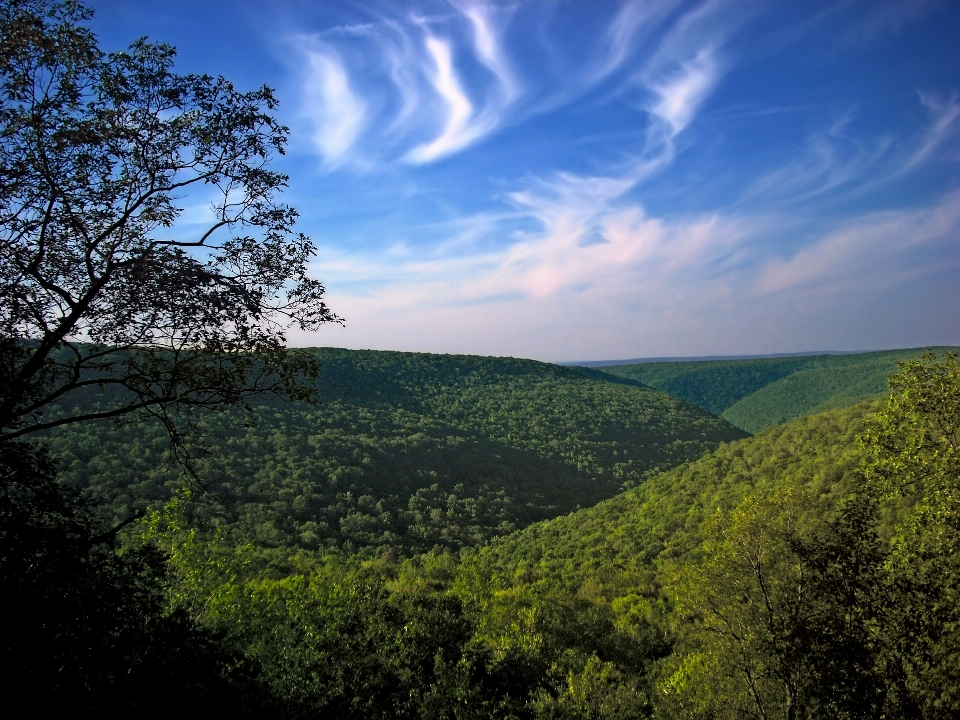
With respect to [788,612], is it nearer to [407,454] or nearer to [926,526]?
[926,526]

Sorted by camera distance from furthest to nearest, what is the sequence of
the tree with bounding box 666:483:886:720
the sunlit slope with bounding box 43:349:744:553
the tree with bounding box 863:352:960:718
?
the sunlit slope with bounding box 43:349:744:553, the tree with bounding box 666:483:886:720, the tree with bounding box 863:352:960:718

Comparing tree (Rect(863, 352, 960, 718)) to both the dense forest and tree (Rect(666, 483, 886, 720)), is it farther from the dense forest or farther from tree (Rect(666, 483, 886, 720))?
tree (Rect(666, 483, 886, 720))

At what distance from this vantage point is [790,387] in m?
166

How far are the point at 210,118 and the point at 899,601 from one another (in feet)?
50.6

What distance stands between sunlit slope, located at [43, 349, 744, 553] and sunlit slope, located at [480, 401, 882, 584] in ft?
30.7

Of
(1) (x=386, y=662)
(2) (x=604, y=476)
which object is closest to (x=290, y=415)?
(2) (x=604, y=476)

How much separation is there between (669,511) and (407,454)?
122ft

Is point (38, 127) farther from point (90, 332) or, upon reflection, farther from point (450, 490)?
point (450, 490)

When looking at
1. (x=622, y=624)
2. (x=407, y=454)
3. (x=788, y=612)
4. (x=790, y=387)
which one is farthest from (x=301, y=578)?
(x=790, y=387)

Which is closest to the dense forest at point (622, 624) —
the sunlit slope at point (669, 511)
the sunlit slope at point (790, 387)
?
the sunlit slope at point (669, 511)

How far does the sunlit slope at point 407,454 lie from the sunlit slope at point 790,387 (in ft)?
148

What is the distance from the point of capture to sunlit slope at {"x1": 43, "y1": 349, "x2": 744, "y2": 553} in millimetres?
47469

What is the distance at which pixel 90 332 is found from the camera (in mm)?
7570

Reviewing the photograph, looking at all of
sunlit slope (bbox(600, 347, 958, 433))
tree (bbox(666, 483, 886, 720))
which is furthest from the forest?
sunlit slope (bbox(600, 347, 958, 433))
